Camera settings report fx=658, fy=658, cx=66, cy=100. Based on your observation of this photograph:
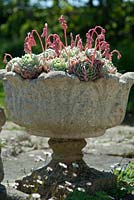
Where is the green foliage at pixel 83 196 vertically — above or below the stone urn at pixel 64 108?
below

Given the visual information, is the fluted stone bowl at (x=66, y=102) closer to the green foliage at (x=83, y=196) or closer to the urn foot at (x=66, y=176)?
the urn foot at (x=66, y=176)

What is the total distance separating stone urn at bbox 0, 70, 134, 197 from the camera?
17.5 feet

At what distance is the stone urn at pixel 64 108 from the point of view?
17.5 feet

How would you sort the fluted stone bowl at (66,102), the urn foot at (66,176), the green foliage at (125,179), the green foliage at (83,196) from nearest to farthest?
the green foliage at (83,196), the fluted stone bowl at (66,102), the urn foot at (66,176), the green foliage at (125,179)

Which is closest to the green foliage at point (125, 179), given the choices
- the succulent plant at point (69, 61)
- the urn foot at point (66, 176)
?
the urn foot at point (66, 176)

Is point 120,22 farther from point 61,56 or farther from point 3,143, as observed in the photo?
point 61,56

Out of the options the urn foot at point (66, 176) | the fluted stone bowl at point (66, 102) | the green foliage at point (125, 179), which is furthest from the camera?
the green foliage at point (125, 179)

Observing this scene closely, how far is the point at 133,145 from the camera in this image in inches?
374

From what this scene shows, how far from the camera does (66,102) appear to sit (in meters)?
5.32

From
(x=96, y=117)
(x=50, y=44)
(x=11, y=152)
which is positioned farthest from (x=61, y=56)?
(x=11, y=152)

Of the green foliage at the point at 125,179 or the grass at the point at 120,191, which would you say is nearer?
the grass at the point at 120,191

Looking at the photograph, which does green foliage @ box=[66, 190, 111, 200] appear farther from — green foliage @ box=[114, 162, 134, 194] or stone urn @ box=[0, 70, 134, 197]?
green foliage @ box=[114, 162, 134, 194]

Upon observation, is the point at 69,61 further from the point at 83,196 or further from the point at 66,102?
the point at 83,196

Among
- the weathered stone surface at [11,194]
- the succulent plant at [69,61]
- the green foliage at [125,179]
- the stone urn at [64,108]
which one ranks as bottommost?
the green foliage at [125,179]
